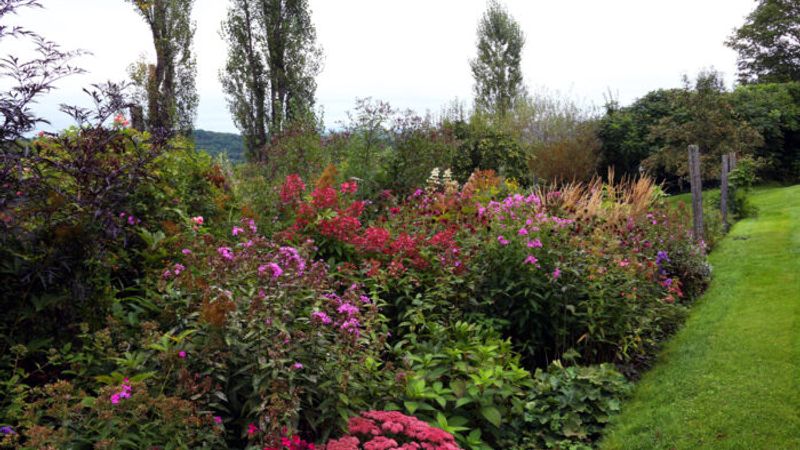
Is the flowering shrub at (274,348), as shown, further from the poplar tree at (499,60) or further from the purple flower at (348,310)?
the poplar tree at (499,60)

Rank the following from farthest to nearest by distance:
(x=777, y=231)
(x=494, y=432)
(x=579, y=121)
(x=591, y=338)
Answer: (x=579, y=121) < (x=777, y=231) < (x=591, y=338) < (x=494, y=432)

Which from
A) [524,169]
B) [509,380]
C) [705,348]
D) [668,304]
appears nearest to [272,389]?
[509,380]

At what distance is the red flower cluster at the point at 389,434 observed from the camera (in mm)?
2490

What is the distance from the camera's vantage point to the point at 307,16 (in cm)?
1969

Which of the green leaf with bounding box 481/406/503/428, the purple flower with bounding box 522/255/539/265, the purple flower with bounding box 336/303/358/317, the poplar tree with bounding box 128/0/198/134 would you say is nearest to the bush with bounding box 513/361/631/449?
the green leaf with bounding box 481/406/503/428

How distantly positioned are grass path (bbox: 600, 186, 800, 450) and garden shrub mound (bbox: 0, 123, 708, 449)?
0.71 ft

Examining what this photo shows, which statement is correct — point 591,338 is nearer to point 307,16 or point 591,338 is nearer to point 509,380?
point 509,380

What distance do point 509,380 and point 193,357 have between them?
1.91 metres

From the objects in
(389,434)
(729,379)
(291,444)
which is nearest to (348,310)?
(389,434)

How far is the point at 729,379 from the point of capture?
158 inches

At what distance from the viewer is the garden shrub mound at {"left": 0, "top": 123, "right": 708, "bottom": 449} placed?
2.48 m

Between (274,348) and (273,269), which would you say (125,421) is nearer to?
(274,348)

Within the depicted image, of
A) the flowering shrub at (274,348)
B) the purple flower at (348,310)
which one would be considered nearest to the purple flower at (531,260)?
the flowering shrub at (274,348)

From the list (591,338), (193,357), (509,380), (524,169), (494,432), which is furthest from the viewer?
(524,169)
